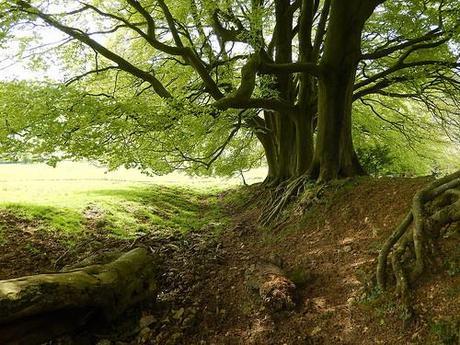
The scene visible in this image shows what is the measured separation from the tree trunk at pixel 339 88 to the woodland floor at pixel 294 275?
100 centimetres

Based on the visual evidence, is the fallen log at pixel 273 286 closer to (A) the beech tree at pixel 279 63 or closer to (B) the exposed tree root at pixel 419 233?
(B) the exposed tree root at pixel 419 233

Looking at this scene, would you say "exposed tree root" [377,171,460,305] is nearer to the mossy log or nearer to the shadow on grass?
the mossy log

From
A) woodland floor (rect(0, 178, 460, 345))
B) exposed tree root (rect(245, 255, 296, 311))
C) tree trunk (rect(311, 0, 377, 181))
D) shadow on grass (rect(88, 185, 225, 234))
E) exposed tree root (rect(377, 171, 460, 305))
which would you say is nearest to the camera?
woodland floor (rect(0, 178, 460, 345))

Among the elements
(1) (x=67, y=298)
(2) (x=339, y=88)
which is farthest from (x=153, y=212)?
(1) (x=67, y=298)

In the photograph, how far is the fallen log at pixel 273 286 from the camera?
5.48 metres

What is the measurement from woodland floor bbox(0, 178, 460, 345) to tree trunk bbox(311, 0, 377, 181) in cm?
100

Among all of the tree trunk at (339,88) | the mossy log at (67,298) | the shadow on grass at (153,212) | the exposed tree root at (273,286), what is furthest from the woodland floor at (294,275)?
the shadow on grass at (153,212)

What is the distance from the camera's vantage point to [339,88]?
32.3ft

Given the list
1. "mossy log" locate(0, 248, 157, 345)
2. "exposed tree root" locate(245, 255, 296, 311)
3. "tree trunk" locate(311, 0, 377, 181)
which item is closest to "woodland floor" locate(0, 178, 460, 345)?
"exposed tree root" locate(245, 255, 296, 311)

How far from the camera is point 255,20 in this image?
9.84m

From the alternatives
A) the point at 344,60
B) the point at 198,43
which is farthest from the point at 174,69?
the point at 344,60

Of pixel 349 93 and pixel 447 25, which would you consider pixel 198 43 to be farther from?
pixel 447 25

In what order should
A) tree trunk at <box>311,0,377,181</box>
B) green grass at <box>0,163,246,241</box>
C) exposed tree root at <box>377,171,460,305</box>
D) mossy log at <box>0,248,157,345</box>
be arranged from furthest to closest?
green grass at <box>0,163,246,241</box>, tree trunk at <box>311,0,377,181</box>, exposed tree root at <box>377,171,460,305</box>, mossy log at <box>0,248,157,345</box>

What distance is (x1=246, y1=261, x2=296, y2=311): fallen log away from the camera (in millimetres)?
5477
